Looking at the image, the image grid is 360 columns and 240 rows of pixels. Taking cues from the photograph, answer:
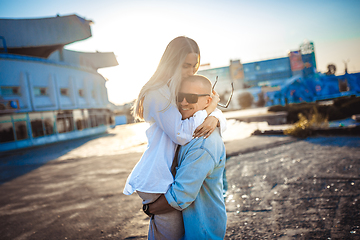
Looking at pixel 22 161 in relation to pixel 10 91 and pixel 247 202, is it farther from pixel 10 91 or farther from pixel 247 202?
pixel 247 202

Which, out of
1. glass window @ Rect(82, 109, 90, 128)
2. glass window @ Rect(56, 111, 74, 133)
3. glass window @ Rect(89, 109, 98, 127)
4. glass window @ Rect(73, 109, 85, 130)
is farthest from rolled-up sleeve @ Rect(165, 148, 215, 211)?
glass window @ Rect(89, 109, 98, 127)

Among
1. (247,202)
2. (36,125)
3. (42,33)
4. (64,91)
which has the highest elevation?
(42,33)

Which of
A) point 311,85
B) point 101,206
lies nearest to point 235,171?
point 101,206

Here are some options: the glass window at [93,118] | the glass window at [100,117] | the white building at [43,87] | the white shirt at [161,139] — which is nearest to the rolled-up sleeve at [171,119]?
the white shirt at [161,139]

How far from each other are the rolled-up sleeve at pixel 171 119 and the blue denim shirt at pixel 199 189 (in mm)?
91

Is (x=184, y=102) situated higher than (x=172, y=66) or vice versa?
(x=172, y=66)

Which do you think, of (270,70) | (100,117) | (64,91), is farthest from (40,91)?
(270,70)

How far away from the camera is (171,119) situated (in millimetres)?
1431

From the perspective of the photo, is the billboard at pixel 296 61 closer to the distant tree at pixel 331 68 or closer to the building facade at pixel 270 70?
the building facade at pixel 270 70

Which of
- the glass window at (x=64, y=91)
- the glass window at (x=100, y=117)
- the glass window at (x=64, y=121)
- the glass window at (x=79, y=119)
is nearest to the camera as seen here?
the glass window at (x=64, y=121)

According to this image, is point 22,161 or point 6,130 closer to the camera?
point 22,161

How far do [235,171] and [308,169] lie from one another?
5.36 ft

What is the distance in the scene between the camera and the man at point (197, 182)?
1358 millimetres

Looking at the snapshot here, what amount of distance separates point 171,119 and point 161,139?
17cm
